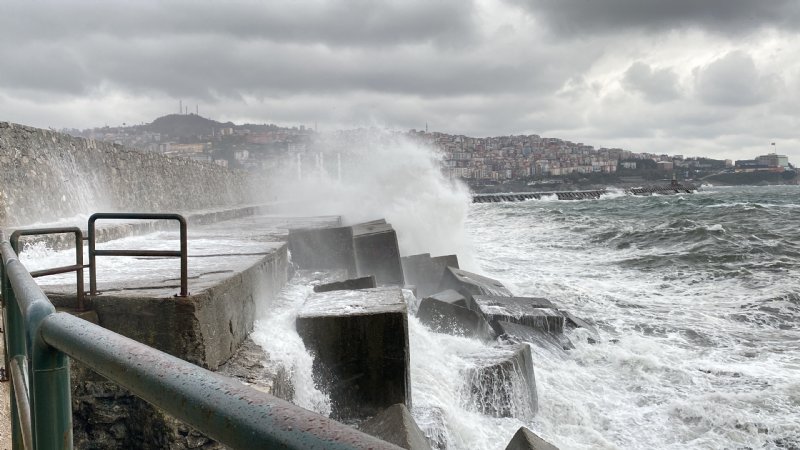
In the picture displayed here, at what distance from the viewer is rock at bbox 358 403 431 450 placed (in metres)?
3.00

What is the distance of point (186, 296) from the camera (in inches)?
119

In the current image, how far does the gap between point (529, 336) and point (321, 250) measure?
9.75ft

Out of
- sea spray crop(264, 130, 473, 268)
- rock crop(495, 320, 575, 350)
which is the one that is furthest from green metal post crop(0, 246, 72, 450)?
sea spray crop(264, 130, 473, 268)

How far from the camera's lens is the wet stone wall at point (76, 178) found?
6.80m

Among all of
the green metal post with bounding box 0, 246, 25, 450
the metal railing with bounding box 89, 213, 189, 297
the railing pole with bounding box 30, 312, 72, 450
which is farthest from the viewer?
the metal railing with bounding box 89, 213, 189, 297

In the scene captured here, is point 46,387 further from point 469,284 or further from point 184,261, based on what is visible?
point 469,284

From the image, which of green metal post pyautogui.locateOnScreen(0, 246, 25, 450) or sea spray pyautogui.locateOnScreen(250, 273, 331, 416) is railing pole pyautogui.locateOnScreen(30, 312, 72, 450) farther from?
sea spray pyautogui.locateOnScreen(250, 273, 331, 416)

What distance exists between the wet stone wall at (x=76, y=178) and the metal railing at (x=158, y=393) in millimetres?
6476

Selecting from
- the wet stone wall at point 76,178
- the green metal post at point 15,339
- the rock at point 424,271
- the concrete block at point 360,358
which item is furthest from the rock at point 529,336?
the wet stone wall at point 76,178

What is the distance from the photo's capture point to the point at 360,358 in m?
3.92

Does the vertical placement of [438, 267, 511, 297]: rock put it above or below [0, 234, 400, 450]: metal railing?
below

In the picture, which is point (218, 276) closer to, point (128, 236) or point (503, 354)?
point (503, 354)

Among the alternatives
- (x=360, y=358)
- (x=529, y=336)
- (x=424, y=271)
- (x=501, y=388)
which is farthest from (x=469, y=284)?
(x=360, y=358)

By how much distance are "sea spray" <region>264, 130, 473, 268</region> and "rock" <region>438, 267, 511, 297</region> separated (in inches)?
137
